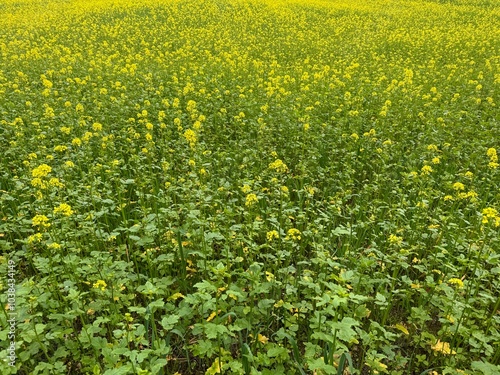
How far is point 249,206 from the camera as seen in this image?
11.3ft

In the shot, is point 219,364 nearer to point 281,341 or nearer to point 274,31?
point 281,341

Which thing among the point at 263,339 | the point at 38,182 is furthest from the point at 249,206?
the point at 38,182

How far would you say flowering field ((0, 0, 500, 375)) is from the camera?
2584 millimetres

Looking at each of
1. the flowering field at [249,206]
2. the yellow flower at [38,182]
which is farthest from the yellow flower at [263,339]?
the yellow flower at [38,182]

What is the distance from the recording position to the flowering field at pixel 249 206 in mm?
2584

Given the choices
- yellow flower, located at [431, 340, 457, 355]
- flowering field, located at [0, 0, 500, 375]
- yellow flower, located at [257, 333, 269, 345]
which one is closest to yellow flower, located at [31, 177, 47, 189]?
flowering field, located at [0, 0, 500, 375]

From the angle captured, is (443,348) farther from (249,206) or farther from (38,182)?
(38,182)

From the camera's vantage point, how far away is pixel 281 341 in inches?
110

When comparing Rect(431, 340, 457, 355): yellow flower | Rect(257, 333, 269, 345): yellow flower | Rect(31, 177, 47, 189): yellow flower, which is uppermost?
Rect(31, 177, 47, 189): yellow flower

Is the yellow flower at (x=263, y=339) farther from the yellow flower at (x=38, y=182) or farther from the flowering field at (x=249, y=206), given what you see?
the yellow flower at (x=38, y=182)

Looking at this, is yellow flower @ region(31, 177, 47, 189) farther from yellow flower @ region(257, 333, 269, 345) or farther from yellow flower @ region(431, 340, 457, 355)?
yellow flower @ region(431, 340, 457, 355)

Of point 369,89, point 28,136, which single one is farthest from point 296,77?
point 28,136

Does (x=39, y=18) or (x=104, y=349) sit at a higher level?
(x=39, y=18)

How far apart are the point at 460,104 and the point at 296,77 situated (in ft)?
11.9
